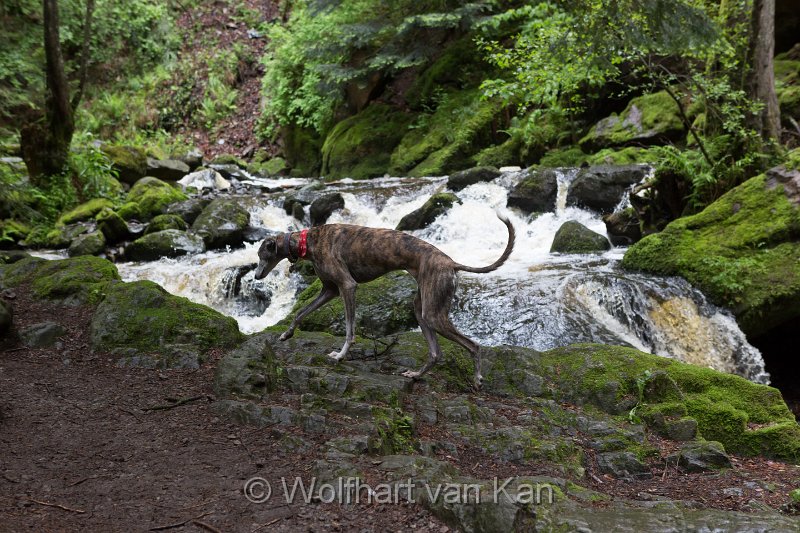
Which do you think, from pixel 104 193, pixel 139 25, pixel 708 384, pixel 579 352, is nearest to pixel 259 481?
pixel 579 352

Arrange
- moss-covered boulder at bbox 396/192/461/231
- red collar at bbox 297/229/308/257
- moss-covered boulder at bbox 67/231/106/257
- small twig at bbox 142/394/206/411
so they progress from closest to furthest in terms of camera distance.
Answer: small twig at bbox 142/394/206/411 < red collar at bbox 297/229/308/257 < moss-covered boulder at bbox 67/231/106/257 < moss-covered boulder at bbox 396/192/461/231

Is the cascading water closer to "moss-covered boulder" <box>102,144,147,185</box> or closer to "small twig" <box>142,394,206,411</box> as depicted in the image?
"small twig" <box>142,394,206,411</box>

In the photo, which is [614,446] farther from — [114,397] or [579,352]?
[114,397]

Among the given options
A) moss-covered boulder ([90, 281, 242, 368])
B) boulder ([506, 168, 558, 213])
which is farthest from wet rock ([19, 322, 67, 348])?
boulder ([506, 168, 558, 213])

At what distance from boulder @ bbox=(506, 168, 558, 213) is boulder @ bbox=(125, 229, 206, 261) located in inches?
287

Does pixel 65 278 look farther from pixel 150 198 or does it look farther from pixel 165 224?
pixel 150 198

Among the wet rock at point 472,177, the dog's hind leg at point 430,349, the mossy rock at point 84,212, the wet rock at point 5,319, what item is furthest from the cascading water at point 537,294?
the wet rock at point 5,319

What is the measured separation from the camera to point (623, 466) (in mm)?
4703

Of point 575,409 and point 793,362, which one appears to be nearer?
point 575,409

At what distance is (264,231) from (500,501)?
12.1 metres

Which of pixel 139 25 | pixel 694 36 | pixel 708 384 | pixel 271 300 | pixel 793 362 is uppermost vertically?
pixel 139 25

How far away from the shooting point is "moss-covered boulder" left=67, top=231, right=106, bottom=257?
511 inches

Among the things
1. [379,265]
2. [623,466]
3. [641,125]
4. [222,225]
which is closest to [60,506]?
[379,265]

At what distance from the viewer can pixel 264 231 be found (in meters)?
14.6
